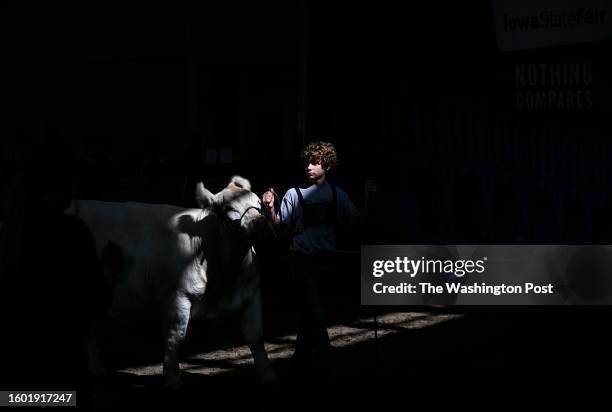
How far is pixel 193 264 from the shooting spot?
984cm

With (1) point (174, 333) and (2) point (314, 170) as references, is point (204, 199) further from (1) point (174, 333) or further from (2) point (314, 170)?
(1) point (174, 333)

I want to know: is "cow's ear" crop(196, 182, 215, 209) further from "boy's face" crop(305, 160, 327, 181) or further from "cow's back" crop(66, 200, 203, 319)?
"boy's face" crop(305, 160, 327, 181)

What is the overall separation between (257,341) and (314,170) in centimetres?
A: 140

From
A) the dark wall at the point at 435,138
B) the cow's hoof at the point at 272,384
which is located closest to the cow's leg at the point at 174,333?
the cow's hoof at the point at 272,384

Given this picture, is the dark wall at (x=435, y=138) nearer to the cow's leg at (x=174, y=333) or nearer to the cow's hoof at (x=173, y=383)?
the cow's leg at (x=174, y=333)

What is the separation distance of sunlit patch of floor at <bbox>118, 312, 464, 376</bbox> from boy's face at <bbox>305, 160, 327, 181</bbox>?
4.20 ft

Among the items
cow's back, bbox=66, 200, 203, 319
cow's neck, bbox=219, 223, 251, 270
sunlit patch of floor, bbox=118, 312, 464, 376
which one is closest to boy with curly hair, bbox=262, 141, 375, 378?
cow's neck, bbox=219, 223, 251, 270

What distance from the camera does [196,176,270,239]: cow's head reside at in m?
9.27

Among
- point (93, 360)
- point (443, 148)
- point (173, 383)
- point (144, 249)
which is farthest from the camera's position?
point (443, 148)

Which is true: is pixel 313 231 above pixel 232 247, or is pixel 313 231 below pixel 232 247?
above

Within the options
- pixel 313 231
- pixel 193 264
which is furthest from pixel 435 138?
pixel 193 264

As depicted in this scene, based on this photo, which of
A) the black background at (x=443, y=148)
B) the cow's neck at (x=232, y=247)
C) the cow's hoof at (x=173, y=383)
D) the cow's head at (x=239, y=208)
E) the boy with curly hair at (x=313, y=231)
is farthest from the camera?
the black background at (x=443, y=148)

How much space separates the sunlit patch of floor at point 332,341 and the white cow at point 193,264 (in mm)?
817

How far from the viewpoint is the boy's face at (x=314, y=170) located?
951cm
